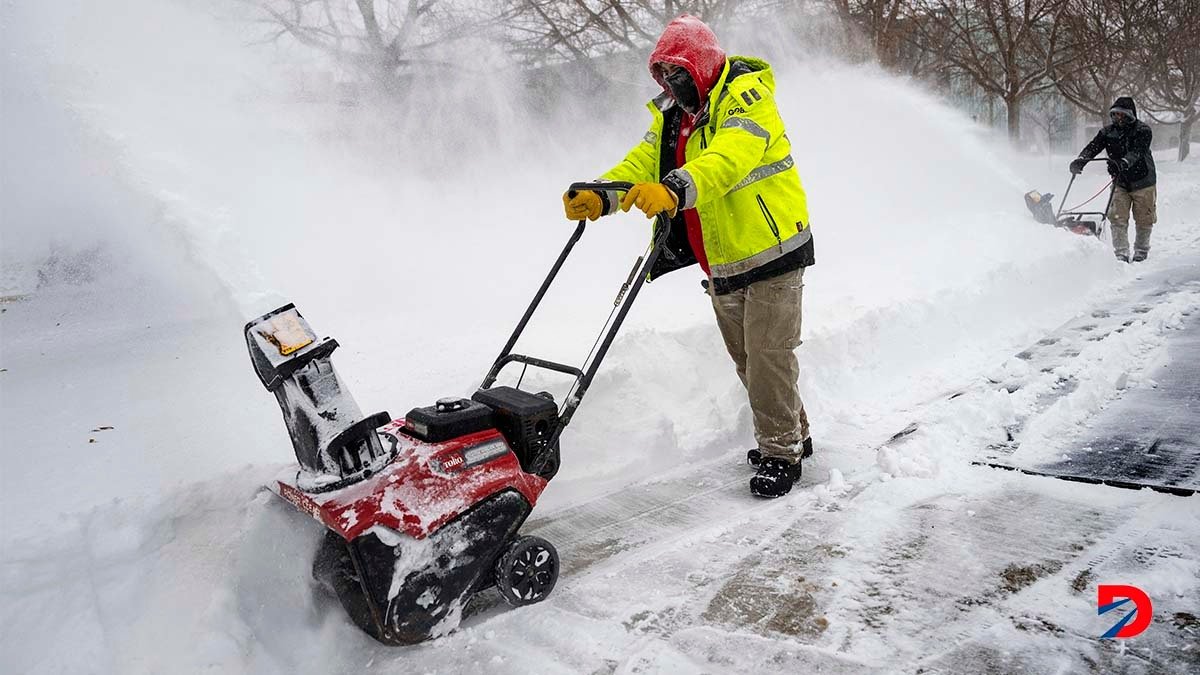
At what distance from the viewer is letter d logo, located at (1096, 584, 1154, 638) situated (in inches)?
83.2

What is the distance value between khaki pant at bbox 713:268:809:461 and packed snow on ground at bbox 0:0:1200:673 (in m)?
0.31

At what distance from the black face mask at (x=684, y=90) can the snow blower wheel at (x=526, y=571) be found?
1.99m

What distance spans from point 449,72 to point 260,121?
11.3 ft

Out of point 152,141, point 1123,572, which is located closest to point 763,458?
point 1123,572

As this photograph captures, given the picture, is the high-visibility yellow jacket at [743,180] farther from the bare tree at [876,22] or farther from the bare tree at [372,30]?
the bare tree at [876,22]

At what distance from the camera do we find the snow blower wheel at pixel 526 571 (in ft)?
7.89

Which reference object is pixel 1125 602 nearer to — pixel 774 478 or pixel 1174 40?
pixel 774 478

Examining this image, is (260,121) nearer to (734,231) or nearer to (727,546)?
(734,231)

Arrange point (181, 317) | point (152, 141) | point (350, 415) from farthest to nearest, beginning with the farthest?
1. point (152, 141)
2. point (181, 317)
3. point (350, 415)

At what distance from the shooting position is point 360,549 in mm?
2102

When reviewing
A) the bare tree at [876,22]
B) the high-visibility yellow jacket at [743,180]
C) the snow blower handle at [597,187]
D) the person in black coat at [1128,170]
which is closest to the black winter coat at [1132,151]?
the person in black coat at [1128,170]

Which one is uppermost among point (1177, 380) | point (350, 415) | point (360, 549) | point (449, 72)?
point (449, 72)

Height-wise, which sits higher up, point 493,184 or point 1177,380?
point 493,184

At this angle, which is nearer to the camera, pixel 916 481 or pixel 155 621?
pixel 155 621
